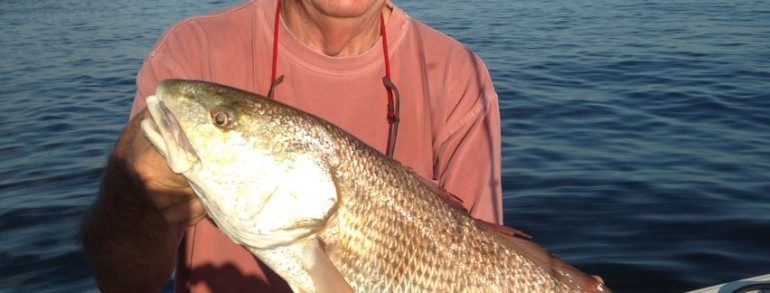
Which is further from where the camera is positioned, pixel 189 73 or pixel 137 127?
pixel 189 73

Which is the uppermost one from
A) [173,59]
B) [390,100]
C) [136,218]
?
[173,59]

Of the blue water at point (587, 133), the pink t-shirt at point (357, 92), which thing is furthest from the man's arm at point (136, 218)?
the blue water at point (587, 133)

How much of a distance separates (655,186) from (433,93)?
4.84 meters

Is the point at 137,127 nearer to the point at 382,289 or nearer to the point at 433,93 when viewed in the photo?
the point at 382,289

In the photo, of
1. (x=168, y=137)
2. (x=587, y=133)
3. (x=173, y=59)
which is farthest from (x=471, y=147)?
(x=587, y=133)

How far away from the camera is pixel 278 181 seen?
2.59 meters

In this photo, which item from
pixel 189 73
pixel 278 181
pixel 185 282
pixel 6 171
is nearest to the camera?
pixel 278 181

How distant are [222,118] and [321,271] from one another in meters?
0.45

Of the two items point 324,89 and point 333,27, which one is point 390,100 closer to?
point 324,89

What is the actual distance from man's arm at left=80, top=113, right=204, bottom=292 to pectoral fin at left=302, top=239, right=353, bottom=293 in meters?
0.40

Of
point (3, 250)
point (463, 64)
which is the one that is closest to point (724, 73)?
point (3, 250)

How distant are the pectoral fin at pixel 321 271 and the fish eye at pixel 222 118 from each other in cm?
36

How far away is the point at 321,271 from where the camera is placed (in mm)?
2566

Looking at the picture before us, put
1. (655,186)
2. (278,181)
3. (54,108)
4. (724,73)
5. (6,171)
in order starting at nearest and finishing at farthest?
(278,181) < (655,186) < (6,171) < (54,108) < (724,73)
